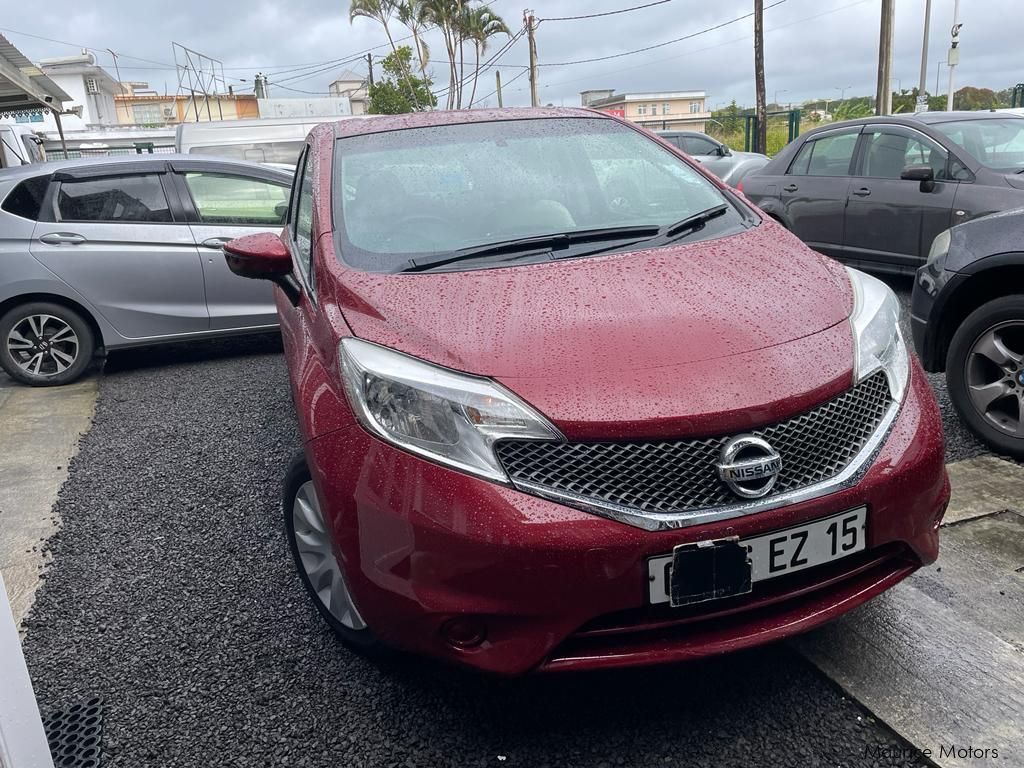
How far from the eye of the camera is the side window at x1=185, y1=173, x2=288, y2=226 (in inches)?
247

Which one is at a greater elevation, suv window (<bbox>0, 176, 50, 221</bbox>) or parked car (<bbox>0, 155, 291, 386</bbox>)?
suv window (<bbox>0, 176, 50, 221</bbox>)

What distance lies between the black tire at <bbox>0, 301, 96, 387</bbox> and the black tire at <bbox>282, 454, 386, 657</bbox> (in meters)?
4.17

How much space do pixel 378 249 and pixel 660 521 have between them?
50.2 inches

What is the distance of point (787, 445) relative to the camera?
190cm

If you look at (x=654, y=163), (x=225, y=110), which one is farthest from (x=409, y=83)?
(x=654, y=163)

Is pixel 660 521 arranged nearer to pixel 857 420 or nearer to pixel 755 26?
pixel 857 420

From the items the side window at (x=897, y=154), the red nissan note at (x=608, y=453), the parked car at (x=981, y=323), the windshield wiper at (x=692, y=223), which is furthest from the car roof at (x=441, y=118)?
the side window at (x=897, y=154)

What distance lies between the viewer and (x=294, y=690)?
2361 millimetres

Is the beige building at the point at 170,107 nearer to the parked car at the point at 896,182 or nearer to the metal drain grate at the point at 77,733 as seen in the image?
the parked car at the point at 896,182

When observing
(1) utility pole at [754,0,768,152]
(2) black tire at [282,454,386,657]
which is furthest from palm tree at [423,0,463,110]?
(2) black tire at [282,454,386,657]

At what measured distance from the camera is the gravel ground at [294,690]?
209 centimetres

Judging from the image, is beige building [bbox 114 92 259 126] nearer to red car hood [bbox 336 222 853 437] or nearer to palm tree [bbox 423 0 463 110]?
palm tree [bbox 423 0 463 110]

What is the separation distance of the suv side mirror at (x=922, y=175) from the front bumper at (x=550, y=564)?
16.8 feet

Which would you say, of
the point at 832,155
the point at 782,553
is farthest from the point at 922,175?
the point at 782,553
